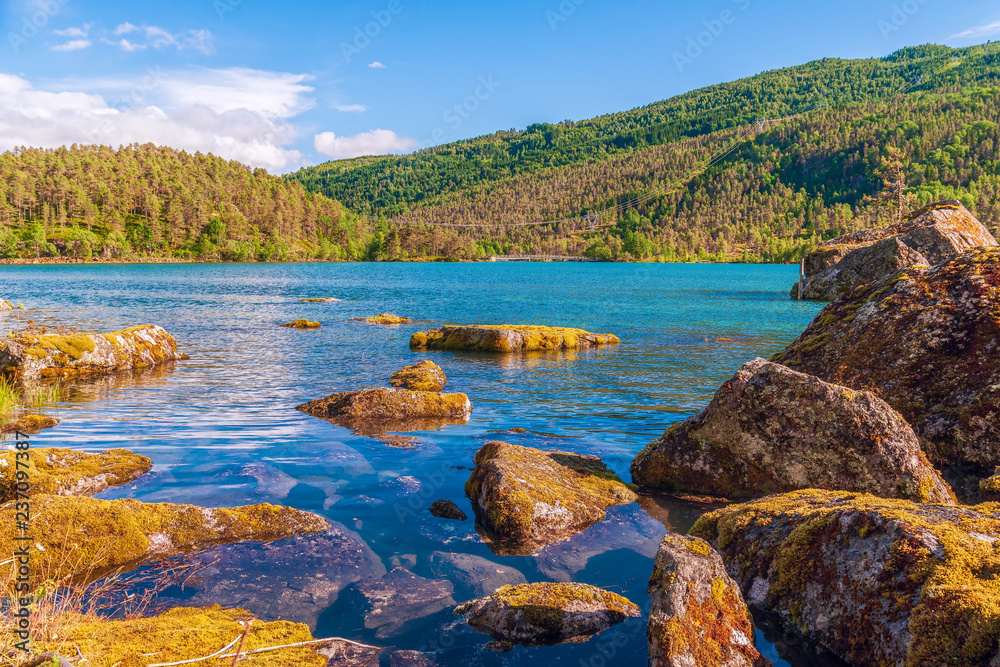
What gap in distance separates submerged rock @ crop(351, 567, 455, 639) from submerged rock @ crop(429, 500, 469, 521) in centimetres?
170

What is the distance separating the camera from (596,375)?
23.2 metres

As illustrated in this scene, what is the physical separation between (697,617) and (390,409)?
1107 centimetres

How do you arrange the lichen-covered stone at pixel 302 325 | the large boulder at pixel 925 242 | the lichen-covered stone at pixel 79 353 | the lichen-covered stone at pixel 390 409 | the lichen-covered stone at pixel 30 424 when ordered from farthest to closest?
1. the lichen-covered stone at pixel 302 325
2. the large boulder at pixel 925 242
3. the lichen-covered stone at pixel 79 353
4. the lichen-covered stone at pixel 390 409
5. the lichen-covered stone at pixel 30 424

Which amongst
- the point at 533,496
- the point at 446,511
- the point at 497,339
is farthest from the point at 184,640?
the point at 497,339

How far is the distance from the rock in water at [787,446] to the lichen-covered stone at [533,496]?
3.91 ft

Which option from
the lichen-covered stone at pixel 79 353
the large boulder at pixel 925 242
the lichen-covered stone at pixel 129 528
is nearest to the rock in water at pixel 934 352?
the large boulder at pixel 925 242

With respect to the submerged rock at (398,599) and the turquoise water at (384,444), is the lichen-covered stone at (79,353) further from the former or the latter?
the submerged rock at (398,599)

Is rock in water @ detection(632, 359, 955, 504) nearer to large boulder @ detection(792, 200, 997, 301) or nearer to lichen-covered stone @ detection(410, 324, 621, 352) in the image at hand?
large boulder @ detection(792, 200, 997, 301)

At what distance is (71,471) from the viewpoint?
912 centimetres

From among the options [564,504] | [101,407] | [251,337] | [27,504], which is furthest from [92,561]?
[251,337]

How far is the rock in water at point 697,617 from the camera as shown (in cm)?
472

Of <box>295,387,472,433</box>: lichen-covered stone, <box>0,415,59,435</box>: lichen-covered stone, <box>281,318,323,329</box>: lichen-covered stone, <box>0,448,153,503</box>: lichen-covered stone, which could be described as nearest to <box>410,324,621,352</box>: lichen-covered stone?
<box>281,318,323,329</box>: lichen-covered stone

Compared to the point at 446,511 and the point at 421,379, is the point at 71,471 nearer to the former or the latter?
the point at 446,511

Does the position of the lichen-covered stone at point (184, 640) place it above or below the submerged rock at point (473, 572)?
above
